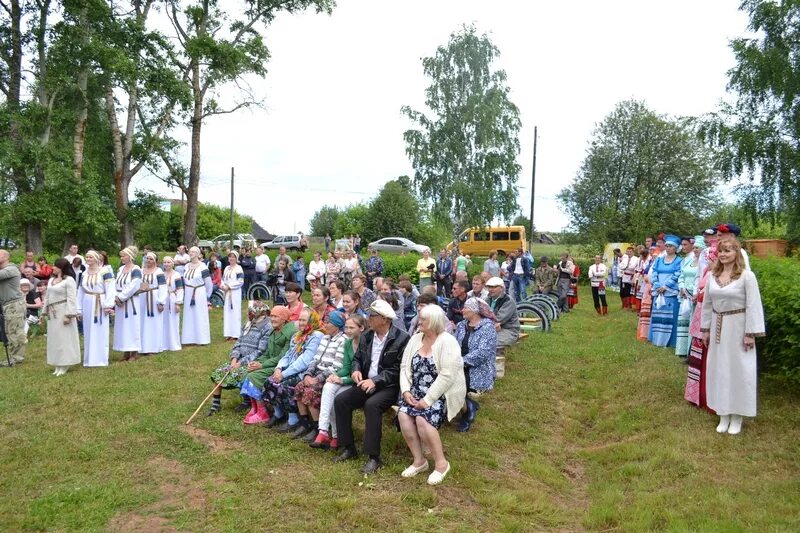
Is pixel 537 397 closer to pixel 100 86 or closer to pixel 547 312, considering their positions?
pixel 547 312

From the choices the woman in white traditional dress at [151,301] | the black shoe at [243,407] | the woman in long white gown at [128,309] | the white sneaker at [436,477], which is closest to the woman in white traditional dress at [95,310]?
the woman in long white gown at [128,309]

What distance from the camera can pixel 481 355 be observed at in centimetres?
618

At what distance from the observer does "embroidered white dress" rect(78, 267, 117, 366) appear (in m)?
9.21

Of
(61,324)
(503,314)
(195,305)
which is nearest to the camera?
(503,314)

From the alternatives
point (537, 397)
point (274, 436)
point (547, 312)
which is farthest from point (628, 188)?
point (274, 436)

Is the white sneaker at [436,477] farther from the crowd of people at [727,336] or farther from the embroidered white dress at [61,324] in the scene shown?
the embroidered white dress at [61,324]

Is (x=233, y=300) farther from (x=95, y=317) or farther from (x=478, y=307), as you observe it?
(x=478, y=307)

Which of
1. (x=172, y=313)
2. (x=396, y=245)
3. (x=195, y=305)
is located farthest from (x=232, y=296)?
(x=396, y=245)

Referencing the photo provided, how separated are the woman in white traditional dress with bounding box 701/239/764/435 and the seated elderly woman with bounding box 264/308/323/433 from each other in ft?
12.8

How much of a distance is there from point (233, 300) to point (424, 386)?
7.20 metres

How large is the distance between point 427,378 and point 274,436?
5.96 ft

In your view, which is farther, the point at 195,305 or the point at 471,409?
the point at 195,305

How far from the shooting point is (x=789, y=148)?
19062 millimetres

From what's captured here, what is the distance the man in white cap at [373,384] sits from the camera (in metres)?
5.31
